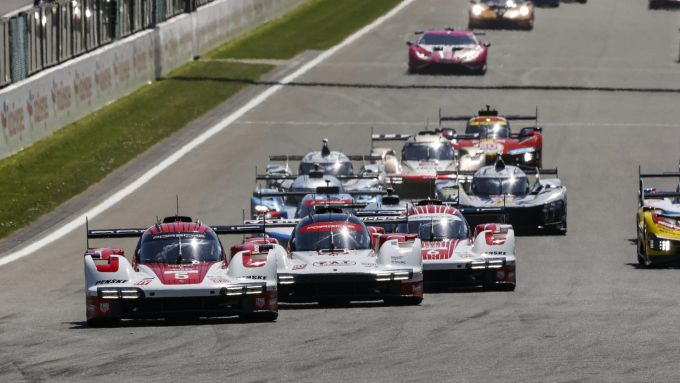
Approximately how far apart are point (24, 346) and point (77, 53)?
81.9 feet

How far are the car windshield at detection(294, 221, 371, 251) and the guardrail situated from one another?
588 inches

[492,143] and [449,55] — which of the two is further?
[449,55]

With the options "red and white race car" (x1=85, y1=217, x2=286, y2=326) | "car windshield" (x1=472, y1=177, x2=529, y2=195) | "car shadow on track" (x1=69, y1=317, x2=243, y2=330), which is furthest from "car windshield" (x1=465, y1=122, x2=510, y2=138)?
"car shadow on track" (x1=69, y1=317, x2=243, y2=330)

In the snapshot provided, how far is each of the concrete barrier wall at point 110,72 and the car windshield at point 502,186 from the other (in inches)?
426

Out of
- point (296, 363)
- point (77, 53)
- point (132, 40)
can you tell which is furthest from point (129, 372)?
point (132, 40)

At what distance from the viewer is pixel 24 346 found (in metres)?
20.1

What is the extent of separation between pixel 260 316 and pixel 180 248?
1769mm

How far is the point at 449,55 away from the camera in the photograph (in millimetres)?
56781

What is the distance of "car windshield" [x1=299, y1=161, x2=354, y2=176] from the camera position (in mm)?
37344

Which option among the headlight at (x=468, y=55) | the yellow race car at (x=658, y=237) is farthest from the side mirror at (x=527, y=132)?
the headlight at (x=468, y=55)

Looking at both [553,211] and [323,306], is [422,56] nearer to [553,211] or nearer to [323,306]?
[553,211]

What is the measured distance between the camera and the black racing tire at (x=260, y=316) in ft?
73.0

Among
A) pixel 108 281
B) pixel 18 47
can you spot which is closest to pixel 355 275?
pixel 108 281

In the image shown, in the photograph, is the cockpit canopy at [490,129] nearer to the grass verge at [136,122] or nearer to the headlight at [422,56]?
the grass verge at [136,122]
